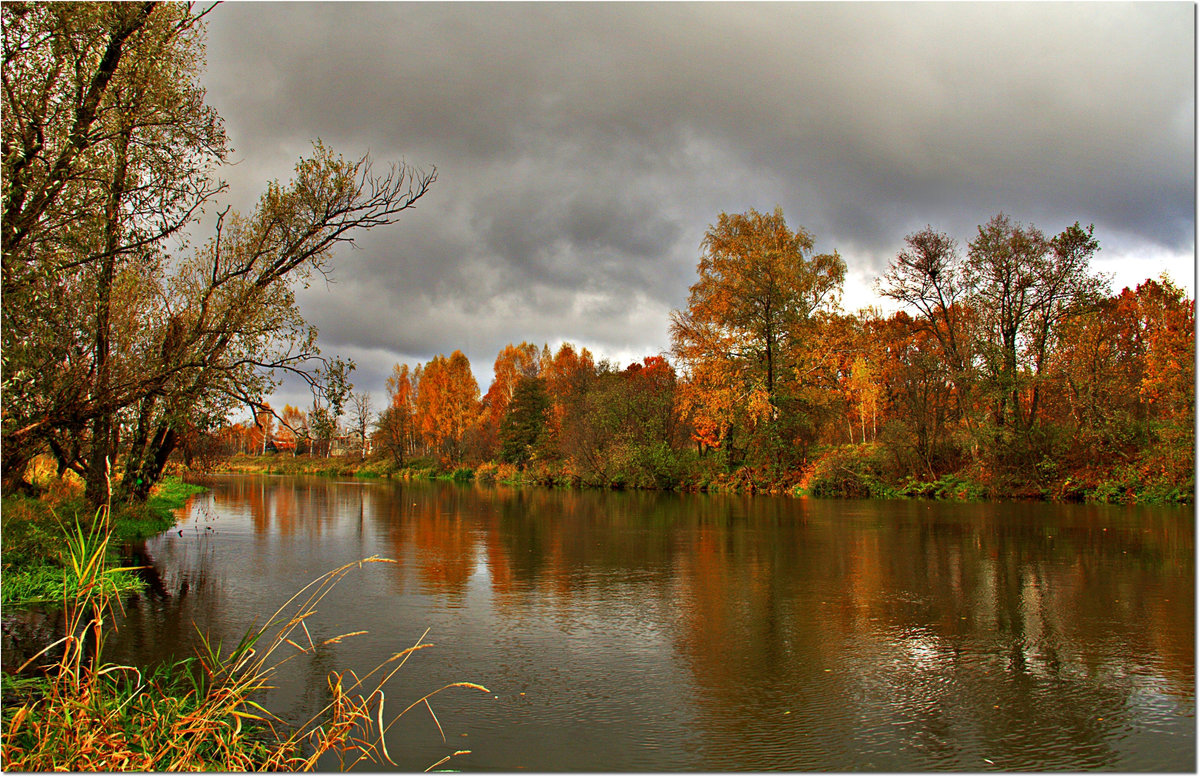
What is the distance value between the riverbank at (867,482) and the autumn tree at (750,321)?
1.84 metres

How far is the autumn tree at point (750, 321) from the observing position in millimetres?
29781

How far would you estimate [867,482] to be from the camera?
27.9 metres

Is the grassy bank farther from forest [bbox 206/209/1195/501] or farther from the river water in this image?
forest [bbox 206/209/1195/501]

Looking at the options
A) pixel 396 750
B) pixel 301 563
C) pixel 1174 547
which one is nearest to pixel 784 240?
pixel 1174 547

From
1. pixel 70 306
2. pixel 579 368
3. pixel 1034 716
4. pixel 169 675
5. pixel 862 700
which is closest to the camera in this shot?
pixel 1034 716

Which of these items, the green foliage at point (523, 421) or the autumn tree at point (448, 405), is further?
the autumn tree at point (448, 405)

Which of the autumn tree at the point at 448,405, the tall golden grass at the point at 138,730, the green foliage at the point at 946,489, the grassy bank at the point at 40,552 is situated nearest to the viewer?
the tall golden grass at the point at 138,730

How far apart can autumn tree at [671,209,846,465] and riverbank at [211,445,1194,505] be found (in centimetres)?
184

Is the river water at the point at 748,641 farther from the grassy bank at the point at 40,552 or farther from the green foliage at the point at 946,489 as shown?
the green foliage at the point at 946,489

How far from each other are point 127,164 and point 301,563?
22.9 ft

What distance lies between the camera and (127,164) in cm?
888

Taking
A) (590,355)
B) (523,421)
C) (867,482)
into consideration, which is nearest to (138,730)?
(867,482)

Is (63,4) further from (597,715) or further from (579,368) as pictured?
(579,368)

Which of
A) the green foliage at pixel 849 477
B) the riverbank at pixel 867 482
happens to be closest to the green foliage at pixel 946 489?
the riverbank at pixel 867 482
